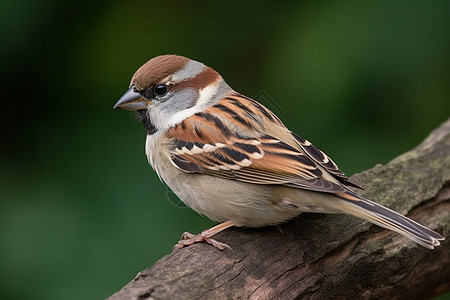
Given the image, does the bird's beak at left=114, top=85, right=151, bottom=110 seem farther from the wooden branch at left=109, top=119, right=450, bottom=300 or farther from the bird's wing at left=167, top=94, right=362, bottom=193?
the wooden branch at left=109, top=119, right=450, bottom=300

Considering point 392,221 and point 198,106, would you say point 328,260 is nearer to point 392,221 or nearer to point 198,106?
point 392,221

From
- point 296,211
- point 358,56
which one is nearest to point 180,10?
point 358,56

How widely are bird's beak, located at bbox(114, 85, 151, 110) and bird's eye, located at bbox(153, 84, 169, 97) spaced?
64 mm

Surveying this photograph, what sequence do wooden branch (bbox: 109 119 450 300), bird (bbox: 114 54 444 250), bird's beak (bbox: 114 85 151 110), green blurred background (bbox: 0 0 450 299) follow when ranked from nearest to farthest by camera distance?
wooden branch (bbox: 109 119 450 300) < bird (bbox: 114 54 444 250) < bird's beak (bbox: 114 85 151 110) < green blurred background (bbox: 0 0 450 299)

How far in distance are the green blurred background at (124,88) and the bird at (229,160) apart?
53 centimetres

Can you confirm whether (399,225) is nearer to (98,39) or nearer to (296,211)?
(296,211)

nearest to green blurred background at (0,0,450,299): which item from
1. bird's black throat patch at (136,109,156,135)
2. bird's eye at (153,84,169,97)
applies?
bird's black throat patch at (136,109,156,135)

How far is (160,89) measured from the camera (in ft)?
12.1

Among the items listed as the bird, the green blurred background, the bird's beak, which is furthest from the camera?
the green blurred background

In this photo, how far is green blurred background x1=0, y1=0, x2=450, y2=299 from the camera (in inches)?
158

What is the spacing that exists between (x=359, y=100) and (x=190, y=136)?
4.14 ft

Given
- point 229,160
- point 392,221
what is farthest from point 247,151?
point 392,221

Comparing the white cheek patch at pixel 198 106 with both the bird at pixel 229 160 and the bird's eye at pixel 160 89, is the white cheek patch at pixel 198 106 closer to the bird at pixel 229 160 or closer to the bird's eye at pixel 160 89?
the bird at pixel 229 160

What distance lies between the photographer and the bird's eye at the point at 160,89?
12.1ft
